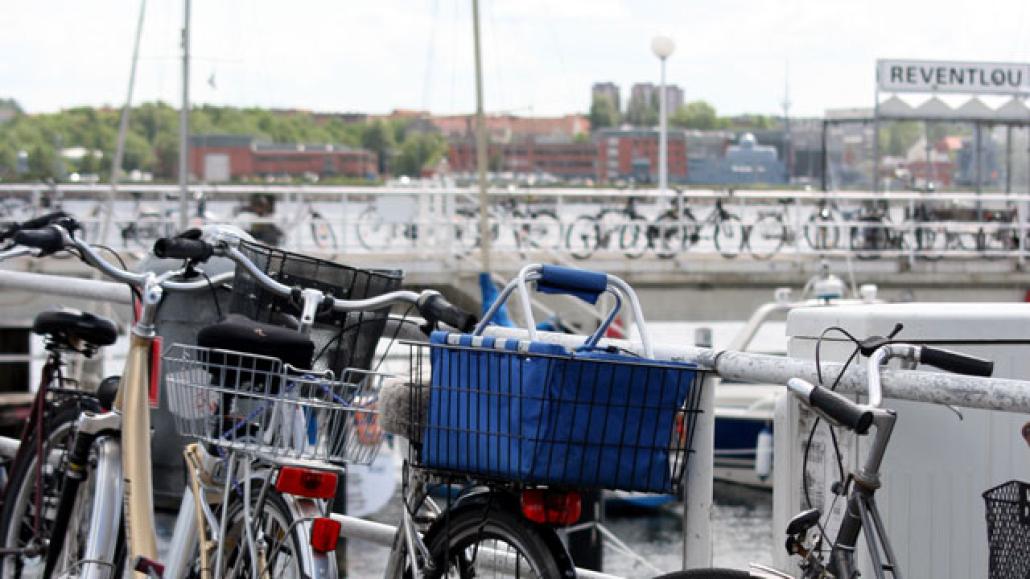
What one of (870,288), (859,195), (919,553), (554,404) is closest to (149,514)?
(554,404)

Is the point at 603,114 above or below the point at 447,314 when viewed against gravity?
above

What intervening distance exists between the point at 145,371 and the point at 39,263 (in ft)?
52.5

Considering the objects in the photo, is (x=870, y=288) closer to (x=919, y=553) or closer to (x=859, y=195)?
(x=859, y=195)

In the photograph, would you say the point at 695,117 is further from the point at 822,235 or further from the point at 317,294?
the point at 317,294

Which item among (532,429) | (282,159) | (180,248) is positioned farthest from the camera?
(282,159)

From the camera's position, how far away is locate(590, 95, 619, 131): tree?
5747 centimetres

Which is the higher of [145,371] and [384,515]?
[145,371]

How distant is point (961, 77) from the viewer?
25.6m

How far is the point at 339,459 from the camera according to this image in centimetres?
308

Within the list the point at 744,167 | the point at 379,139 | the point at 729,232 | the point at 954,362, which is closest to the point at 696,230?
the point at 729,232

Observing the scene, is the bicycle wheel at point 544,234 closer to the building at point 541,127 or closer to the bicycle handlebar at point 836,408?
the bicycle handlebar at point 836,408

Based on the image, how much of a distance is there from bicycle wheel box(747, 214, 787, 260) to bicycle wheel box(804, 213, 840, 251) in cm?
39

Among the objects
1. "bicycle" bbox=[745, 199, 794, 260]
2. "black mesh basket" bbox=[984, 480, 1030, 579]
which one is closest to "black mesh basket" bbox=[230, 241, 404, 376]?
"black mesh basket" bbox=[984, 480, 1030, 579]

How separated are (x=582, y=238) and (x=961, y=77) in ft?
23.1
